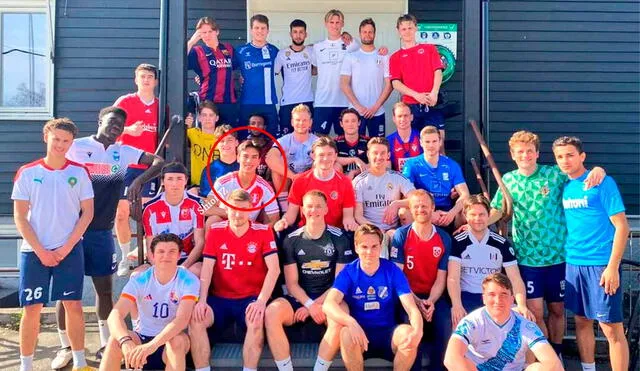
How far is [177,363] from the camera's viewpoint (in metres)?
4.12

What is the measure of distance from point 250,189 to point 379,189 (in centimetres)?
114

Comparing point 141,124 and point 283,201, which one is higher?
point 141,124

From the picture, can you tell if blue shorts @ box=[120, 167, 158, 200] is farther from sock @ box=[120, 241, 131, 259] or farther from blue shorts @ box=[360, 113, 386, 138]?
blue shorts @ box=[360, 113, 386, 138]

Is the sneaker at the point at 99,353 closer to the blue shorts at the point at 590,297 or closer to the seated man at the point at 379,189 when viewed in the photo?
the seated man at the point at 379,189

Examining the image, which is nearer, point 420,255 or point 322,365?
point 322,365

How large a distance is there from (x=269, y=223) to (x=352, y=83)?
6.99ft

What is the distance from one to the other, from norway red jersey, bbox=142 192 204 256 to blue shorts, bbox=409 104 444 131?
100 inches

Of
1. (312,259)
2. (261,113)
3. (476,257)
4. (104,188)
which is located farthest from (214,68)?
(476,257)

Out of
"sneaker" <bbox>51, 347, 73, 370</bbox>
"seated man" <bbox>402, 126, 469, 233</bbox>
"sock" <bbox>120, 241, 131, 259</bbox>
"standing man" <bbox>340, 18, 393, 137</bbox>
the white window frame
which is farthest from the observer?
the white window frame

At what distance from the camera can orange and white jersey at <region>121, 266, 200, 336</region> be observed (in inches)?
172

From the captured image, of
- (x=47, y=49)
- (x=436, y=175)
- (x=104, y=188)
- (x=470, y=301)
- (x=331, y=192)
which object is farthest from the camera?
(x=47, y=49)

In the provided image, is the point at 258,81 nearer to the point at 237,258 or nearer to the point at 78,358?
the point at 237,258

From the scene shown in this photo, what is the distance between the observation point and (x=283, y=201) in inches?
224

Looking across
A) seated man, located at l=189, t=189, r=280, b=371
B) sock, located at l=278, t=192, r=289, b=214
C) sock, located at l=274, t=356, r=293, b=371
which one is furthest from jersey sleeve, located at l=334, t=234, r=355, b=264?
sock, located at l=278, t=192, r=289, b=214
